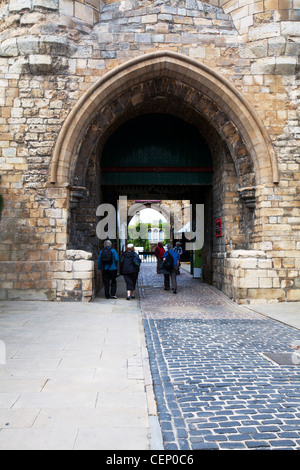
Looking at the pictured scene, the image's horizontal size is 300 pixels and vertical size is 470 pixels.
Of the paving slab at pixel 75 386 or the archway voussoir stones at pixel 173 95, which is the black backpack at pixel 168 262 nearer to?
the archway voussoir stones at pixel 173 95

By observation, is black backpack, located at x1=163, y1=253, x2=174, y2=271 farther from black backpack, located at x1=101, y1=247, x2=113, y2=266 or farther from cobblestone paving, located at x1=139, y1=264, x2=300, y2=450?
cobblestone paving, located at x1=139, y1=264, x2=300, y2=450

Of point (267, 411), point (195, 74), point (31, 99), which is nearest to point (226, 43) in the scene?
point (195, 74)

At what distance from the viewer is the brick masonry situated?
774 cm

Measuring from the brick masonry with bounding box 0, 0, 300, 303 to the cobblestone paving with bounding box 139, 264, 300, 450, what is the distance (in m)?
2.52

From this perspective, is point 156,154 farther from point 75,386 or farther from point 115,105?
point 75,386

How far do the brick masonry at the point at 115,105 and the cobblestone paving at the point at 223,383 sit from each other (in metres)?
2.52

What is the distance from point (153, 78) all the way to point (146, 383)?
7.33m

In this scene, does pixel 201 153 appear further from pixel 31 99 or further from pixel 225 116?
pixel 31 99

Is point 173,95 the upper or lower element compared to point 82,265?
upper

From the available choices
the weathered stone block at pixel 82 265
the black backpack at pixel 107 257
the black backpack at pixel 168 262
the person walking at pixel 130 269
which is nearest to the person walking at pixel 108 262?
the black backpack at pixel 107 257

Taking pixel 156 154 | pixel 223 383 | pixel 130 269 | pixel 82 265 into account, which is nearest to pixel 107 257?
pixel 130 269

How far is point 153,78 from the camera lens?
858cm

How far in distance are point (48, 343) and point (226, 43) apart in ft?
Answer: 24.4

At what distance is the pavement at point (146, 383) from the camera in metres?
2.24
